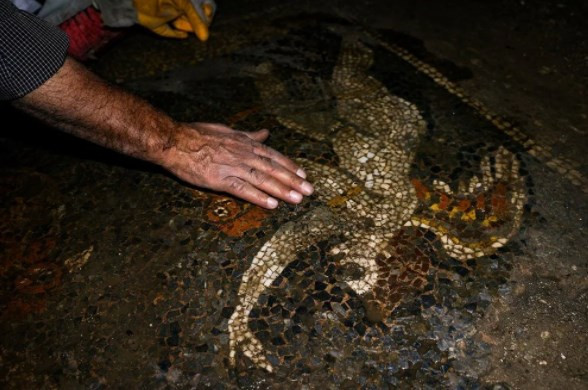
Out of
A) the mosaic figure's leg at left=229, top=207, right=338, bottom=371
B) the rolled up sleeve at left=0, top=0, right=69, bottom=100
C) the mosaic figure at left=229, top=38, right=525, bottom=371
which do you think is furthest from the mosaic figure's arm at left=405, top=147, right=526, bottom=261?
the rolled up sleeve at left=0, top=0, right=69, bottom=100

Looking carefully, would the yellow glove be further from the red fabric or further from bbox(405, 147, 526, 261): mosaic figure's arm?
bbox(405, 147, 526, 261): mosaic figure's arm

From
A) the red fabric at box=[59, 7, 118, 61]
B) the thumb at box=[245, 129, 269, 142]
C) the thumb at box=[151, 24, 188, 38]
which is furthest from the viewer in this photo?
the thumb at box=[151, 24, 188, 38]

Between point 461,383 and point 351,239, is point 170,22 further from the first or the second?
point 461,383

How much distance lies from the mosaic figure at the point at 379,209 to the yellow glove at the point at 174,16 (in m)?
0.93

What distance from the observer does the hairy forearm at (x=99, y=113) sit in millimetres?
1508

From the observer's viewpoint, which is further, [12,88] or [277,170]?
[277,170]

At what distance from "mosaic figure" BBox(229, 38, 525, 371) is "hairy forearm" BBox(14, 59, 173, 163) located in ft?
2.00

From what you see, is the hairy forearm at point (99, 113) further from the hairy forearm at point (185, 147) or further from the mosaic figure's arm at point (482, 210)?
the mosaic figure's arm at point (482, 210)

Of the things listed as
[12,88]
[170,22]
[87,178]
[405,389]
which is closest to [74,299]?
[87,178]

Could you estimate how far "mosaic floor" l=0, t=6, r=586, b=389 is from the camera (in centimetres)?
139

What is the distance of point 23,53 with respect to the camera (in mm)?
1395

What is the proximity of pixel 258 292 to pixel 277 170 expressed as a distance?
19.5 inches

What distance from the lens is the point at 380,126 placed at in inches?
78.6

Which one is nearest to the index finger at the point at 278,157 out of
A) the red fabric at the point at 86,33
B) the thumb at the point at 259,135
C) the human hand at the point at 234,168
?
the human hand at the point at 234,168
